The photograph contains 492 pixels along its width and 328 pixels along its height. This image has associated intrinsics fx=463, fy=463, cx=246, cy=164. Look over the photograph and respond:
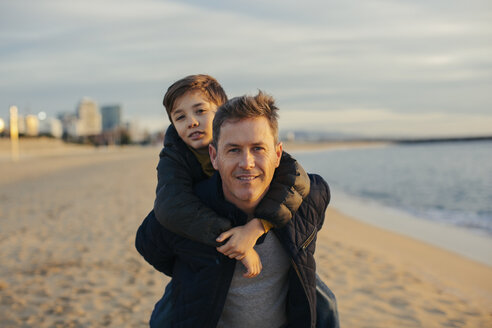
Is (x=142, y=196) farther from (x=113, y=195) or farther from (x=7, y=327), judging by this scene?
(x=7, y=327)

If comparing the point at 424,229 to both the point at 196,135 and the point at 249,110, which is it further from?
the point at 249,110

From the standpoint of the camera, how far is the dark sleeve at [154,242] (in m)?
2.13

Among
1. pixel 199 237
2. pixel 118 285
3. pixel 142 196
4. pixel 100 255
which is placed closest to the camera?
pixel 199 237

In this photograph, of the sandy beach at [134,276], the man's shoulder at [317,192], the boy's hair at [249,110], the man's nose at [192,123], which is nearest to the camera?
the boy's hair at [249,110]

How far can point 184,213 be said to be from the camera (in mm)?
1958

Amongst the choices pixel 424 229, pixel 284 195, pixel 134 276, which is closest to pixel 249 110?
pixel 284 195

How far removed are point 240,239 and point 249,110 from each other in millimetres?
540

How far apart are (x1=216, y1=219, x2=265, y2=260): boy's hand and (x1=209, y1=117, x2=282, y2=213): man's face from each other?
0.13 m

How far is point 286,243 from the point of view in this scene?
2080 mm

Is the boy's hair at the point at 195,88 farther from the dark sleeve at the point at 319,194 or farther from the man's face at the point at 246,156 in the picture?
the dark sleeve at the point at 319,194

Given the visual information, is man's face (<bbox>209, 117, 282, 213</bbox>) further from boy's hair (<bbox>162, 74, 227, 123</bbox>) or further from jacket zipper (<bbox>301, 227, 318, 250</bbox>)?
boy's hair (<bbox>162, 74, 227, 123</bbox>)

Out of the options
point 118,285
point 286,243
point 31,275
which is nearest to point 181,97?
point 286,243

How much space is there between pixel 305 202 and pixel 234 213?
350mm

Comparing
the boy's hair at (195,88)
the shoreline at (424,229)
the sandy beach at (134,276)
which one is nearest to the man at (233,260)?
the boy's hair at (195,88)
